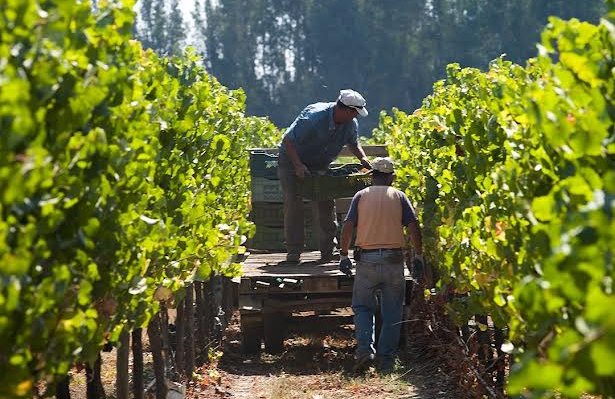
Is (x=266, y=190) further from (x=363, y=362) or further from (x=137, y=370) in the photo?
(x=137, y=370)

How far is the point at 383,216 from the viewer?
10.7 metres

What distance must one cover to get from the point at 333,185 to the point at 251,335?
5.40 feet

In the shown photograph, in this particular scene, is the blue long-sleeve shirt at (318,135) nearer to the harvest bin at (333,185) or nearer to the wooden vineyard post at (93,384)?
the harvest bin at (333,185)

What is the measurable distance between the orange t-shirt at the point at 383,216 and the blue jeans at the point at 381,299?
0.39ft

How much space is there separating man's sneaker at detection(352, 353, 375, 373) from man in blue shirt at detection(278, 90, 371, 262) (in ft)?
5.99

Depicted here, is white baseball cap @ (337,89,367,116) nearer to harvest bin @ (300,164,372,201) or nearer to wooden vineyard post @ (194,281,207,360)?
harvest bin @ (300,164,372,201)

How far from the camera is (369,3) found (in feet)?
333

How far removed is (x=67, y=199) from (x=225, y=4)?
108059 mm

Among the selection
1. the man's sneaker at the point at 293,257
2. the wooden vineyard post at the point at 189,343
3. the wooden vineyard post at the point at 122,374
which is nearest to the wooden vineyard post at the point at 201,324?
the wooden vineyard post at the point at 189,343

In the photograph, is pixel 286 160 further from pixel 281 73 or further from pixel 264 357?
pixel 281 73

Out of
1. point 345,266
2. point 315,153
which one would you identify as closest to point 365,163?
point 315,153

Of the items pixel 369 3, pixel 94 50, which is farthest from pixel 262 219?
pixel 369 3

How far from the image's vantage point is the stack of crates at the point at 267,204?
14.4 metres

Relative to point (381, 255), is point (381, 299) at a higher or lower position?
lower
